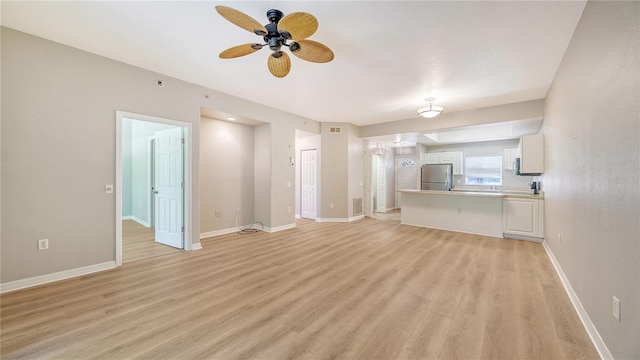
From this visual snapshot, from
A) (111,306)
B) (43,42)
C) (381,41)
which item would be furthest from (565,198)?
(43,42)

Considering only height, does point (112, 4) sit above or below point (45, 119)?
above

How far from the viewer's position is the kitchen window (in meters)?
7.45

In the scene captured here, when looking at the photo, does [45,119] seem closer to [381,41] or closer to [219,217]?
[219,217]

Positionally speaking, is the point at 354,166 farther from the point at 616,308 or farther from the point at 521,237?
the point at 616,308

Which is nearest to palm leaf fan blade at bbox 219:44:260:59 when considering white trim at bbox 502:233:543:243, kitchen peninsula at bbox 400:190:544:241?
kitchen peninsula at bbox 400:190:544:241

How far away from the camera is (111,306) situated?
2.25 metres

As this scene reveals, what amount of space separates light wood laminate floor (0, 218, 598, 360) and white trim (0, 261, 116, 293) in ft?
0.41

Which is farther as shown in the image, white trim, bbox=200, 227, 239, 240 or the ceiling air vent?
the ceiling air vent

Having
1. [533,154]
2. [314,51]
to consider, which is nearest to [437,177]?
[533,154]

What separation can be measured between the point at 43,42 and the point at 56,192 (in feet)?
5.80

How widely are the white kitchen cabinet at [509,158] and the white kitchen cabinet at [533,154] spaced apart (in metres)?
3.14

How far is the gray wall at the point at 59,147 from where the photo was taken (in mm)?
2543

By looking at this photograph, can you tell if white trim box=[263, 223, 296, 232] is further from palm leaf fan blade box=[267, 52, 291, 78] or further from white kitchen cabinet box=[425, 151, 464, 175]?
white kitchen cabinet box=[425, 151, 464, 175]

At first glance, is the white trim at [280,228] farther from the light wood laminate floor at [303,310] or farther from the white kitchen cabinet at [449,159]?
the white kitchen cabinet at [449,159]
